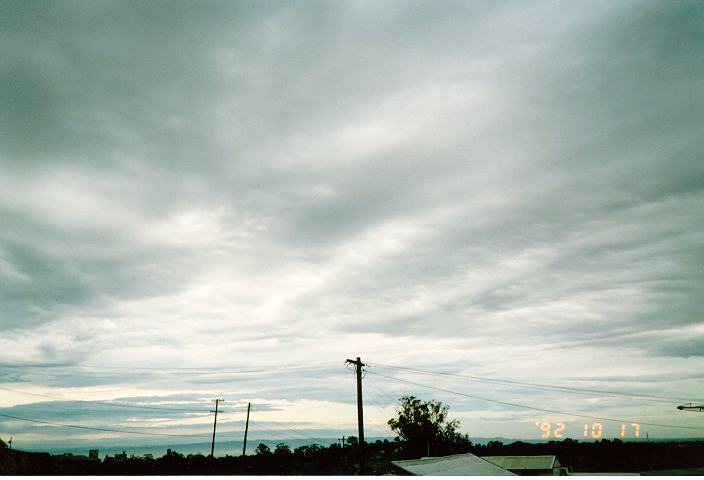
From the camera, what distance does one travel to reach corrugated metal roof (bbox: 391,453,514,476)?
63.3ft

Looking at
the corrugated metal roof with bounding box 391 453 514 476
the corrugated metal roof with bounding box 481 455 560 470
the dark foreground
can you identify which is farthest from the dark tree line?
the corrugated metal roof with bounding box 391 453 514 476

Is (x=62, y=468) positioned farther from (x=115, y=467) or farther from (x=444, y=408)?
(x=444, y=408)

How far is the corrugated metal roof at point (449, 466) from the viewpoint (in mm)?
19306

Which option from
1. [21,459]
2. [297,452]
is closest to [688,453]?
[297,452]

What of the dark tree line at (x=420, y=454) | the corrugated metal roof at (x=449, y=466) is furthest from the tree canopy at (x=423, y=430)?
the corrugated metal roof at (x=449, y=466)

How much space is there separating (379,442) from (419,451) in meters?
14.0

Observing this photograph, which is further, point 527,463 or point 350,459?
point 350,459

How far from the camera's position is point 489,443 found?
281 feet

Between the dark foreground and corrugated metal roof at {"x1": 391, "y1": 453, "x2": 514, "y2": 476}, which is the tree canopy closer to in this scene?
the dark foreground

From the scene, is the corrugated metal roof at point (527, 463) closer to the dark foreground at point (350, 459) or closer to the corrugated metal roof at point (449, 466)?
the dark foreground at point (350, 459)

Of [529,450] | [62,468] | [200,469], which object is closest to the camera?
[62,468]

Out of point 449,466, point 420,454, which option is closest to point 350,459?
point 420,454

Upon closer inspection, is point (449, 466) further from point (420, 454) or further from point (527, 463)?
point (420, 454)

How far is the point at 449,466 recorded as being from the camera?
22.2m
